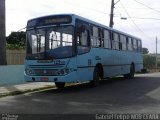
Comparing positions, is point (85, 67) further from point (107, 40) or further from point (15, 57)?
point (15, 57)

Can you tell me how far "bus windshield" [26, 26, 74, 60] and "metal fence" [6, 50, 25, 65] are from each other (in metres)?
7.10

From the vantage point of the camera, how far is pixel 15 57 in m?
25.0

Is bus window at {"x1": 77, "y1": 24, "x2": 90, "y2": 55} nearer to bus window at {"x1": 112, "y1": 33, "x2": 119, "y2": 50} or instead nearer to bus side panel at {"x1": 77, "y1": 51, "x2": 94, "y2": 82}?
bus side panel at {"x1": 77, "y1": 51, "x2": 94, "y2": 82}

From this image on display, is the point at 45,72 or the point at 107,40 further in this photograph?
the point at 107,40

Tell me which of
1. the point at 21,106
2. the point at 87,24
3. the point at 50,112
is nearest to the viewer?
the point at 50,112

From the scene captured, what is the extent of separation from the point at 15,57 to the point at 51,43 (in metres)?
8.19

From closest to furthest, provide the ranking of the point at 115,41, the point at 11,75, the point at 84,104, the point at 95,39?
1. the point at 84,104
2. the point at 95,39
3. the point at 11,75
4. the point at 115,41

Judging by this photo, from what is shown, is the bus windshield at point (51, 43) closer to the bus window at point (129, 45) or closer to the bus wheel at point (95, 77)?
the bus wheel at point (95, 77)

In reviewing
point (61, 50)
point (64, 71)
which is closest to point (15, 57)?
point (61, 50)

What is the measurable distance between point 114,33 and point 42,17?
6935 mm

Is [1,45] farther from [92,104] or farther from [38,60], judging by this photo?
[92,104]

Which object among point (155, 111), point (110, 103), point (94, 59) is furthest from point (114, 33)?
point (155, 111)

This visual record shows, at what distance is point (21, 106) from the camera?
12.9 meters

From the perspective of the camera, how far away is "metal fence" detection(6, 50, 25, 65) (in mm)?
24734
